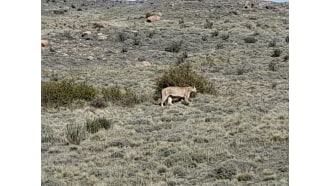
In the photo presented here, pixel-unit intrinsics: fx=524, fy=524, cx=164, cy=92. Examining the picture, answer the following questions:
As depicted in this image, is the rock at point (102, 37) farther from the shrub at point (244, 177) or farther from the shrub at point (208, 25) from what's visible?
the shrub at point (244, 177)

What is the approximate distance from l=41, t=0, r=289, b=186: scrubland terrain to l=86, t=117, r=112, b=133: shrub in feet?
0.51

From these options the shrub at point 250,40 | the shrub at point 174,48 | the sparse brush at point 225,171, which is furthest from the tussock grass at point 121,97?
the shrub at point 250,40

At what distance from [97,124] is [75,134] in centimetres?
110

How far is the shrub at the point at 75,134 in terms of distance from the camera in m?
11.3

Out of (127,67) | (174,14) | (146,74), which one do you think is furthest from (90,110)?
(174,14)

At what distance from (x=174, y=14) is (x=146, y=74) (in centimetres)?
2127

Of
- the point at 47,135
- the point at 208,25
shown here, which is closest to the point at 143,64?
the point at 208,25

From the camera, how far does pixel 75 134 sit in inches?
454

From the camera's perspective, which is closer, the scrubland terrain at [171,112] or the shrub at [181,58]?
the scrubland terrain at [171,112]

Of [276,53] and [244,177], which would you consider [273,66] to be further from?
[244,177]

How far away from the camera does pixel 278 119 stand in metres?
13.0

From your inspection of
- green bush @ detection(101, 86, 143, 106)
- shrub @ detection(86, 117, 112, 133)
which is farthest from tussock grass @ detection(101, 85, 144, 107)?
shrub @ detection(86, 117, 112, 133)

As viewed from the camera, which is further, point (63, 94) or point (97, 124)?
point (63, 94)

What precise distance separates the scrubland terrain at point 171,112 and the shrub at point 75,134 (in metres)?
0.05
